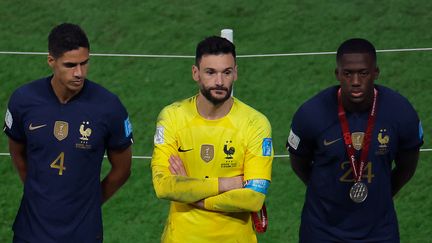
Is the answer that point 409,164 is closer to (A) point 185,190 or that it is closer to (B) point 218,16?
(A) point 185,190

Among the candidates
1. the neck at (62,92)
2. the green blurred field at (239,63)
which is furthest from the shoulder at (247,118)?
the green blurred field at (239,63)

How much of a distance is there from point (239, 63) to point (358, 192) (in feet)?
21.2

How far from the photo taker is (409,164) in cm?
650

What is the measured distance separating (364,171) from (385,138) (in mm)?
251

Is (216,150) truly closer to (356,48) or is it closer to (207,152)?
(207,152)

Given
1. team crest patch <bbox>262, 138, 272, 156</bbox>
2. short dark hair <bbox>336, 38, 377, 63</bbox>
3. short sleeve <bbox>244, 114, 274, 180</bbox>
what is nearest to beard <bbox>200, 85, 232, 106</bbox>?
short sleeve <bbox>244, 114, 274, 180</bbox>

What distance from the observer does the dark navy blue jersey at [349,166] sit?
6121 mm

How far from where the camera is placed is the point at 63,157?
6.11m

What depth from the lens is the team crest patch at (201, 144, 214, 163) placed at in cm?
612

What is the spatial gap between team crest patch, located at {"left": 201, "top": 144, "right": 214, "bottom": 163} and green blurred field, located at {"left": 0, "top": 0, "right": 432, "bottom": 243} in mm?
3529

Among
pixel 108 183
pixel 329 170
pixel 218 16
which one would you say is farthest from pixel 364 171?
pixel 218 16

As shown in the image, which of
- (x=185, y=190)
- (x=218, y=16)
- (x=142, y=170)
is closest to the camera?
(x=185, y=190)

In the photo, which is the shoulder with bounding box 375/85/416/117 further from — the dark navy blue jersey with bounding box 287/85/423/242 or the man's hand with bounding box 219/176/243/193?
the man's hand with bounding box 219/176/243/193

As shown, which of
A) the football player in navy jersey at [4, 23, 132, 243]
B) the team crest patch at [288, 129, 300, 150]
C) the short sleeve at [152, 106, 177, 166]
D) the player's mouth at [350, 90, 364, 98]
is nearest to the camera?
the player's mouth at [350, 90, 364, 98]
